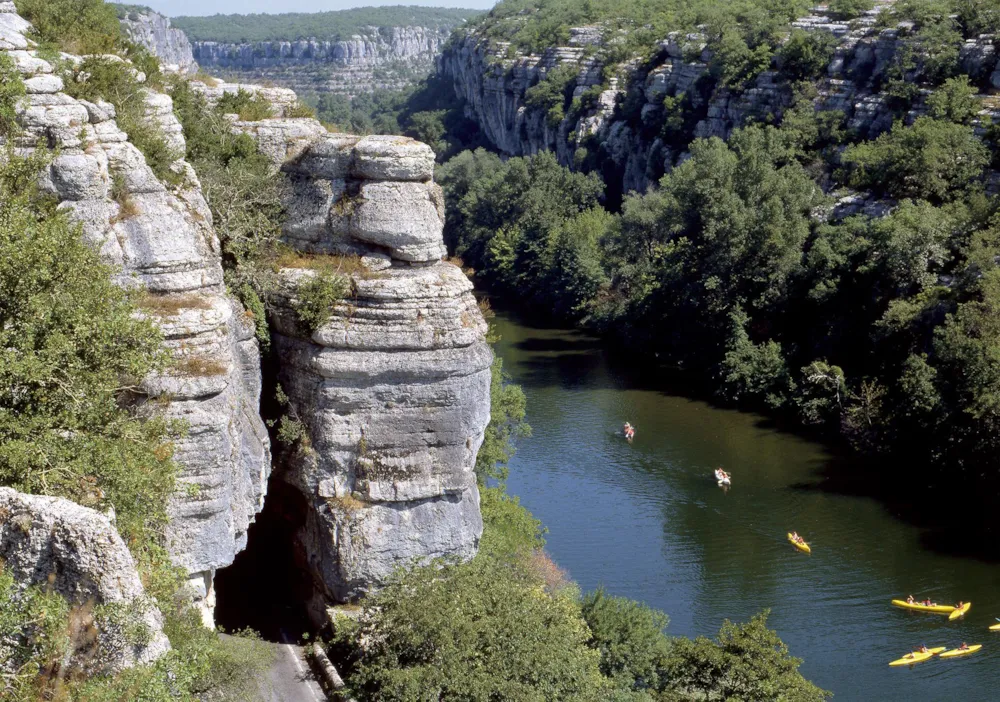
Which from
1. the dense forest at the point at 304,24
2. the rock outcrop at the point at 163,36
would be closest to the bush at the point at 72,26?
the rock outcrop at the point at 163,36

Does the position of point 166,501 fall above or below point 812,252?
above

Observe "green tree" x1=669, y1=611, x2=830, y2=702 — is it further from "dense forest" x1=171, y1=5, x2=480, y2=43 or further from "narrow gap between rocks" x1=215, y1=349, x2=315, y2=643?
"dense forest" x1=171, y1=5, x2=480, y2=43

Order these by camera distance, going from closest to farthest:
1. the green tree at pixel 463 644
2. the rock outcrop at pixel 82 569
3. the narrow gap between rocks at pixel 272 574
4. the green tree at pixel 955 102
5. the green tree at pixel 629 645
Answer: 1. the rock outcrop at pixel 82 569
2. the green tree at pixel 463 644
3. the narrow gap between rocks at pixel 272 574
4. the green tree at pixel 629 645
5. the green tree at pixel 955 102

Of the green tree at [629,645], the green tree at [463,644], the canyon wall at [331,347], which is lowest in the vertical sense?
the green tree at [629,645]

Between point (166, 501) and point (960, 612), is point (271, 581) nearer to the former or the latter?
point (166, 501)

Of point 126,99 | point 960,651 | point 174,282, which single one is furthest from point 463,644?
point 960,651

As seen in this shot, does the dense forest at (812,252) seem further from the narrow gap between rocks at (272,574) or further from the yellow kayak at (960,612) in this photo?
the narrow gap between rocks at (272,574)
